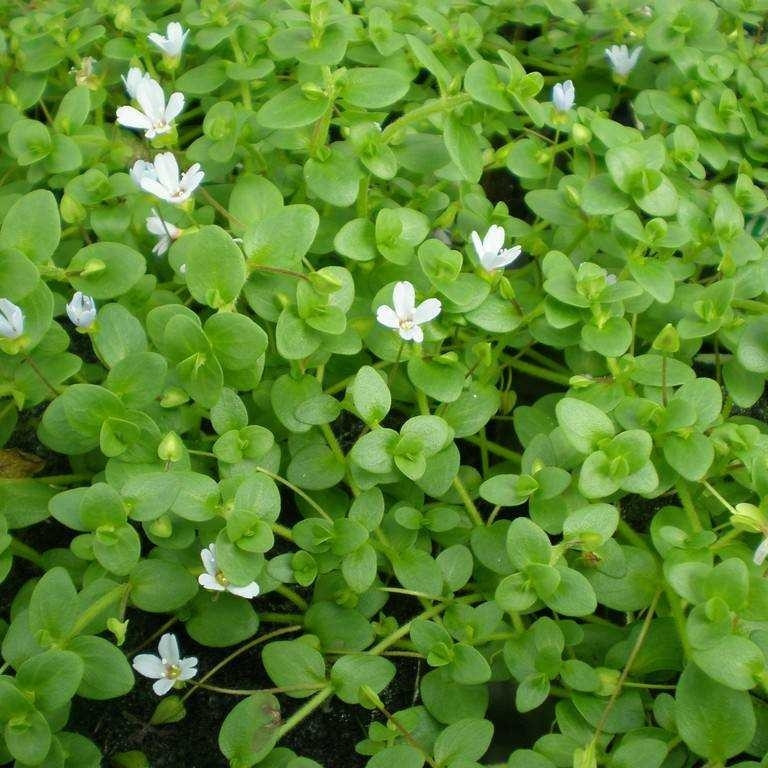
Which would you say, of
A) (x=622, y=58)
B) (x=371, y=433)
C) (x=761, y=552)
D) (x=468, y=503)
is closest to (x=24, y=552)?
(x=371, y=433)

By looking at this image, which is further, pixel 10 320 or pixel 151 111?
pixel 151 111

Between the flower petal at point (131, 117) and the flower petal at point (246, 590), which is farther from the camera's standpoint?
the flower petal at point (131, 117)

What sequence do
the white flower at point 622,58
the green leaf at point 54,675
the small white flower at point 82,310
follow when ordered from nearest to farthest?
the green leaf at point 54,675 < the small white flower at point 82,310 < the white flower at point 622,58

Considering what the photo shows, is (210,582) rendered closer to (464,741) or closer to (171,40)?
(464,741)

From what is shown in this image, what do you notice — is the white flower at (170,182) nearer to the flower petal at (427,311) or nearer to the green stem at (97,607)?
the flower petal at (427,311)

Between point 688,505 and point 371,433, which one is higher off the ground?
point 371,433

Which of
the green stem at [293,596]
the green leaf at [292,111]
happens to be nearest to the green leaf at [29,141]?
the green leaf at [292,111]

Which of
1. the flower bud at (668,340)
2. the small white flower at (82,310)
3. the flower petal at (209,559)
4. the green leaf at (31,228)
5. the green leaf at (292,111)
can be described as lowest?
the flower petal at (209,559)
